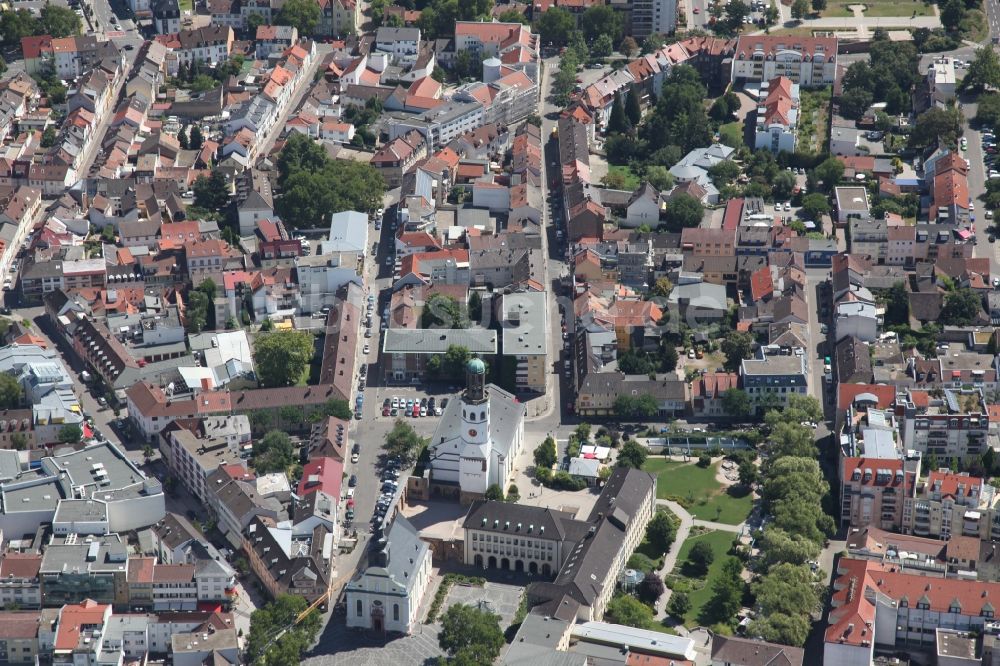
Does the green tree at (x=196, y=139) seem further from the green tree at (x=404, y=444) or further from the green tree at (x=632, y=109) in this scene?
the green tree at (x=404, y=444)

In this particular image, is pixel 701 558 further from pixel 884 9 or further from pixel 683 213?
pixel 884 9

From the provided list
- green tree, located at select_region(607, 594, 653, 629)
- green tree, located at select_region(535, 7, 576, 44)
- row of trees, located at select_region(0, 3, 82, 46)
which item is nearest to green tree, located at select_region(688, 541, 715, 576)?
green tree, located at select_region(607, 594, 653, 629)

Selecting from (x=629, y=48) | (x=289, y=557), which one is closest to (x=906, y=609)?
(x=289, y=557)

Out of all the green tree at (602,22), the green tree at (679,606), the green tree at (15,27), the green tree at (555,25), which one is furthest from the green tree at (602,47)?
the green tree at (679,606)

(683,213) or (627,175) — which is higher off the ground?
(683,213)

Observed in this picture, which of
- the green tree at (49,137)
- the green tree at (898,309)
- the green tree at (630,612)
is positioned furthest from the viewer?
the green tree at (49,137)

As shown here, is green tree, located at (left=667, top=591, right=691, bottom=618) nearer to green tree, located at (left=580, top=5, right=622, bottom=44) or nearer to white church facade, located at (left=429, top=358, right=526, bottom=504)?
white church facade, located at (left=429, top=358, right=526, bottom=504)
